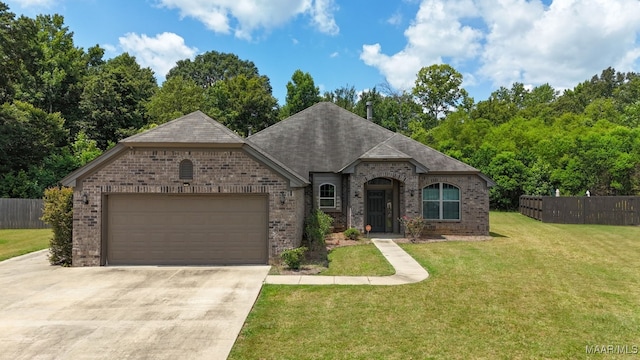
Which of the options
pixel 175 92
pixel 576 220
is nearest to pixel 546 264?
pixel 576 220

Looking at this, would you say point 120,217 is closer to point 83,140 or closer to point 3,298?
point 3,298

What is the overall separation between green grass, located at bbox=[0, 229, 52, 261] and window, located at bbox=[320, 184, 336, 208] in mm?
12385

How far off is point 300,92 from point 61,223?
37.9 metres

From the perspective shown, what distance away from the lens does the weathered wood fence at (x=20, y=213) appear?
22141mm

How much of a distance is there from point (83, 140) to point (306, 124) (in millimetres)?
22636

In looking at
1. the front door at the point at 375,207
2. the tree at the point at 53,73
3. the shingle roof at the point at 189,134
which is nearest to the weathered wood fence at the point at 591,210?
the front door at the point at 375,207

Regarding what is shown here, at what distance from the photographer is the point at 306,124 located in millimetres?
22031

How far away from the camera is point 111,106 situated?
3766cm

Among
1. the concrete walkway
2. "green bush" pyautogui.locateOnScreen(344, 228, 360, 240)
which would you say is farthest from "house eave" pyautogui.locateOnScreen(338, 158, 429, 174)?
the concrete walkway

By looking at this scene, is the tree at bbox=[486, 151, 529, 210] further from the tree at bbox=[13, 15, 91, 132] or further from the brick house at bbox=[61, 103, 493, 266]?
the tree at bbox=[13, 15, 91, 132]

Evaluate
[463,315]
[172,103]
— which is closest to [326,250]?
[463,315]

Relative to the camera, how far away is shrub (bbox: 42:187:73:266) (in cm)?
1195

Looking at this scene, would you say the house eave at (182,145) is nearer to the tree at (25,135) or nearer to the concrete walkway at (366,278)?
the concrete walkway at (366,278)

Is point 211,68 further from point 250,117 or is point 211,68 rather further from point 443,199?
point 443,199
